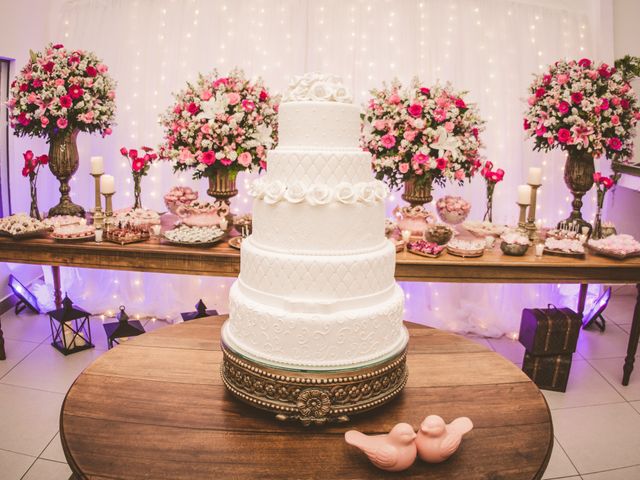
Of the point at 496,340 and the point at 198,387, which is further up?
the point at 198,387

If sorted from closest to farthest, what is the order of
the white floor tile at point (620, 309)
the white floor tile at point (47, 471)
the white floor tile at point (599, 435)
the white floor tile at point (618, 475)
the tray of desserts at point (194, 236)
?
the white floor tile at point (47, 471) < the white floor tile at point (618, 475) < the white floor tile at point (599, 435) < the tray of desserts at point (194, 236) < the white floor tile at point (620, 309)

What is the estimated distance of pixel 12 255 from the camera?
11.3 feet

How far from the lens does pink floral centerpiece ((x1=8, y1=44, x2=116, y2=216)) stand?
12.3ft

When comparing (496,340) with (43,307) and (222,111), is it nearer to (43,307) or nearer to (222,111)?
(222,111)

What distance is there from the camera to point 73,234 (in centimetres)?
340

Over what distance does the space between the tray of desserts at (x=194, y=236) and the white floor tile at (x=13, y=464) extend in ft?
4.95

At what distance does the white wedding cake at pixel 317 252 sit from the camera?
1648mm

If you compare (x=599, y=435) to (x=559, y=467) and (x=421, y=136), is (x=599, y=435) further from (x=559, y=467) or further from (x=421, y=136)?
(x=421, y=136)

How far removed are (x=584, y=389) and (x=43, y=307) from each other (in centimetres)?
484

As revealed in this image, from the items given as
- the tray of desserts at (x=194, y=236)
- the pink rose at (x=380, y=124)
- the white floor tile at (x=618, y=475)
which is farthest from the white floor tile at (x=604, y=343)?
the tray of desserts at (x=194, y=236)

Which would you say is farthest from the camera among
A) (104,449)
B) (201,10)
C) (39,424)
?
(201,10)

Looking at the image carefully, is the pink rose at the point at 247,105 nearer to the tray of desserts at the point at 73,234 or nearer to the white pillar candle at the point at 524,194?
the tray of desserts at the point at 73,234

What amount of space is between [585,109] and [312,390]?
317cm

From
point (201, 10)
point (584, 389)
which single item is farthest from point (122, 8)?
point (584, 389)
